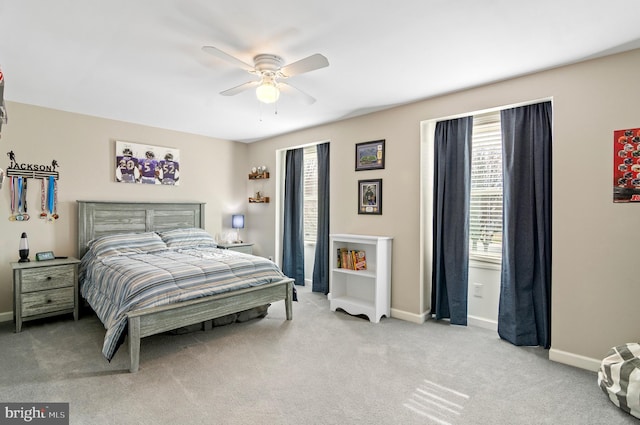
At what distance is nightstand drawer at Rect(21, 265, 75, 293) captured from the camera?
3324 mm

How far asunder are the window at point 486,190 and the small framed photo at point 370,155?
1005 millimetres

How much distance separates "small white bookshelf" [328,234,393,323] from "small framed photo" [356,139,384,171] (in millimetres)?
872

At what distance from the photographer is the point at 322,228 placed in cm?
486

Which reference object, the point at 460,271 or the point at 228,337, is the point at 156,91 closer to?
the point at 228,337

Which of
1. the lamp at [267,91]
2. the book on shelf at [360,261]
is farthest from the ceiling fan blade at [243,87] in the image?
the book on shelf at [360,261]

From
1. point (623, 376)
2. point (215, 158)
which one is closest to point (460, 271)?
point (623, 376)

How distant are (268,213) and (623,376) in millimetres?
4521

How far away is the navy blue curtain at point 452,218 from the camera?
346 cm

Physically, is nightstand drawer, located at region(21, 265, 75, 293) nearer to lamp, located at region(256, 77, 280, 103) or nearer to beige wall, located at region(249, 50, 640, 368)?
lamp, located at region(256, 77, 280, 103)

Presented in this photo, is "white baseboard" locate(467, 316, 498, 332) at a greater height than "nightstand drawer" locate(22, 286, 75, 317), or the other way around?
"nightstand drawer" locate(22, 286, 75, 317)

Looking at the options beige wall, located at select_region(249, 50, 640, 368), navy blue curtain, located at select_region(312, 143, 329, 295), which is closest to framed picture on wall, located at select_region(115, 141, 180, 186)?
navy blue curtain, located at select_region(312, 143, 329, 295)

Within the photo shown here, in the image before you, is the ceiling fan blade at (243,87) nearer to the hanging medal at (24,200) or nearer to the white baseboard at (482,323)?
the hanging medal at (24,200)

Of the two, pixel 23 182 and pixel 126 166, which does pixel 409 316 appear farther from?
pixel 23 182

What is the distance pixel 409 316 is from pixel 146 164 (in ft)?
13.2
